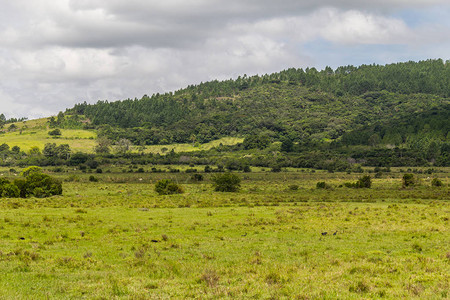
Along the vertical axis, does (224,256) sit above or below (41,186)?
above

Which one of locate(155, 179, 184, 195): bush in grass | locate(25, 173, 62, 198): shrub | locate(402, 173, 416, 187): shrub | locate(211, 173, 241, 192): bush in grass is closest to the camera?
Answer: locate(25, 173, 62, 198): shrub

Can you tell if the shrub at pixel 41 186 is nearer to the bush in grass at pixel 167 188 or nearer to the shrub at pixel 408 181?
the bush in grass at pixel 167 188

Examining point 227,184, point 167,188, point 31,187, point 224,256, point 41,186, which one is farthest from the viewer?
point 227,184

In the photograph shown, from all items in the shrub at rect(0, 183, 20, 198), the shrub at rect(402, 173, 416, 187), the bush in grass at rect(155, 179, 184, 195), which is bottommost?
the shrub at rect(402, 173, 416, 187)

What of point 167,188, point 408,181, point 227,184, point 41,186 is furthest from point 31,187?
point 408,181

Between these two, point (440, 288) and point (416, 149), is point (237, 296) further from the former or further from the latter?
point (416, 149)

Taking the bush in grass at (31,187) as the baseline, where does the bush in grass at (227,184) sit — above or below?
below

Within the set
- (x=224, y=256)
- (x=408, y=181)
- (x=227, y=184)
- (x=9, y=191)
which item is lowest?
(x=408, y=181)

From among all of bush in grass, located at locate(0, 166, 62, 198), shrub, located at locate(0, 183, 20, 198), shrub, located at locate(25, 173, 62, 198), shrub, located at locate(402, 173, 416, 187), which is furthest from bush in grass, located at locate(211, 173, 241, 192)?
shrub, located at locate(0, 183, 20, 198)

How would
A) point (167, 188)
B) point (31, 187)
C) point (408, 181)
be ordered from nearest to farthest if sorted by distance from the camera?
point (31, 187), point (167, 188), point (408, 181)

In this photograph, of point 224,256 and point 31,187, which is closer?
point 224,256

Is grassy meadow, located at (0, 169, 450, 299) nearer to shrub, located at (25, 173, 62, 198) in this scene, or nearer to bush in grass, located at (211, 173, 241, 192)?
shrub, located at (25, 173, 62, 198)

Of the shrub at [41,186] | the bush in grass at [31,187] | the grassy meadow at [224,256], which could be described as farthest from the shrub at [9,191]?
the grassy meadow at [224,256]

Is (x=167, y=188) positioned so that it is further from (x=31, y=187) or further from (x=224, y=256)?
(x=224, y=256)
